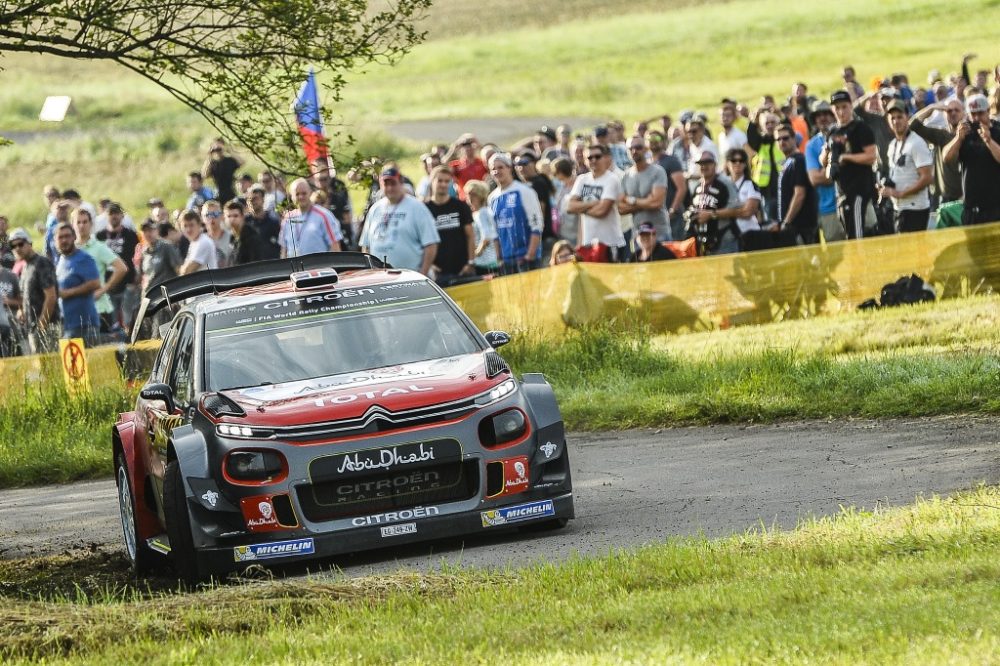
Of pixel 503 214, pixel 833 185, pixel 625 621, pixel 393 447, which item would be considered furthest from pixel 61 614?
pixel 833 185

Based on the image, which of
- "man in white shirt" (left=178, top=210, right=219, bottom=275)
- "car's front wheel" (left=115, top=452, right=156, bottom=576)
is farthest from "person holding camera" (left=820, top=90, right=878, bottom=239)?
"car's front wheel" (left=115, top=452, right=156, bottom=576)

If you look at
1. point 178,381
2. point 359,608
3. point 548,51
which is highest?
point 548,51

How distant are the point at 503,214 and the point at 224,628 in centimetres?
1259

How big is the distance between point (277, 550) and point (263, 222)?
44.0 ft

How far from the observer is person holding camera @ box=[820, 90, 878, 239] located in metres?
18.5

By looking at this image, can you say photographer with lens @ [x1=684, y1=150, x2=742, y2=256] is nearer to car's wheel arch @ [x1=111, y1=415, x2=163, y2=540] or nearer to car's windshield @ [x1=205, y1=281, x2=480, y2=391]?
car's windshield @ [x1=205, y1=281, x2=480, y2=391]

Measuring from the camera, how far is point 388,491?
359 inches

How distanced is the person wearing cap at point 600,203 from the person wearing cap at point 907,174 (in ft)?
9.81

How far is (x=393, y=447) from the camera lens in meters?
9.02

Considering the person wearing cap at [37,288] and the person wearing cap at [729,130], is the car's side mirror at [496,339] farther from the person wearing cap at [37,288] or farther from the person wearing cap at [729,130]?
the person wearing cap at [729,130]

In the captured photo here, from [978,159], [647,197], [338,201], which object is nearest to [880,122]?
[978,159]

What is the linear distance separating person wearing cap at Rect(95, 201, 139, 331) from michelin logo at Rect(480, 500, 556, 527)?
13.7 meters

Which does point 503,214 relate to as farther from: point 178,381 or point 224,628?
point 224,628

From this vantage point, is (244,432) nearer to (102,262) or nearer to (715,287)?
(715,287)
